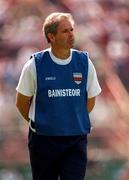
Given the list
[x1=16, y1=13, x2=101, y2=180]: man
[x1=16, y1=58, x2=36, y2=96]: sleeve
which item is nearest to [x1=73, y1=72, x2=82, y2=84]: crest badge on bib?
[x1=16, y1=13, x2=101, y2=180]: man

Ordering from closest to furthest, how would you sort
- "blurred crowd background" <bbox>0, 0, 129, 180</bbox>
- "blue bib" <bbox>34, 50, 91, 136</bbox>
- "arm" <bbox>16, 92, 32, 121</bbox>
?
1. "blue bib" <bbox>34, 50, 91, 136</bbox>
2. "arm" <bbox>16, 92, 32, 121</bbox>
3. "blurred crowd background" <bbox>0, 0, 129, 180</bbox>

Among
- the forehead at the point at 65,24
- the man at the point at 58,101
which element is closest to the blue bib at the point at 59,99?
the man at the point at 58,101

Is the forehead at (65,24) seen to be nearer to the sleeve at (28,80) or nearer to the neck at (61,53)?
the neck at (61,53)

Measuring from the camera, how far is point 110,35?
455 centimetres

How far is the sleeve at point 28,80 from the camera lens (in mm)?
3063

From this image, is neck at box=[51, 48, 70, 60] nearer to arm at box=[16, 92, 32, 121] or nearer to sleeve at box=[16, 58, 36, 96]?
sleeve at box=[16, 58, 36, 96]

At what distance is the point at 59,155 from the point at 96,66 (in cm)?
156

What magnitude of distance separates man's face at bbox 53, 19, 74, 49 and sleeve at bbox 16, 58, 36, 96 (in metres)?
0.18

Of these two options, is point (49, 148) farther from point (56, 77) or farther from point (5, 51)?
point (5, 51)

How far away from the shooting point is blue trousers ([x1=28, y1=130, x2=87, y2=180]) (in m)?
3.05

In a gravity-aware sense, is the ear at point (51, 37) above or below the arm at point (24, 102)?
above

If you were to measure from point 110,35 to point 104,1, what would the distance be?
27 centimetres

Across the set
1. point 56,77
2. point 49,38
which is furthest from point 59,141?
point 49,38

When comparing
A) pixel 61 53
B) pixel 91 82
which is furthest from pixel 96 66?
pixel 61 53
